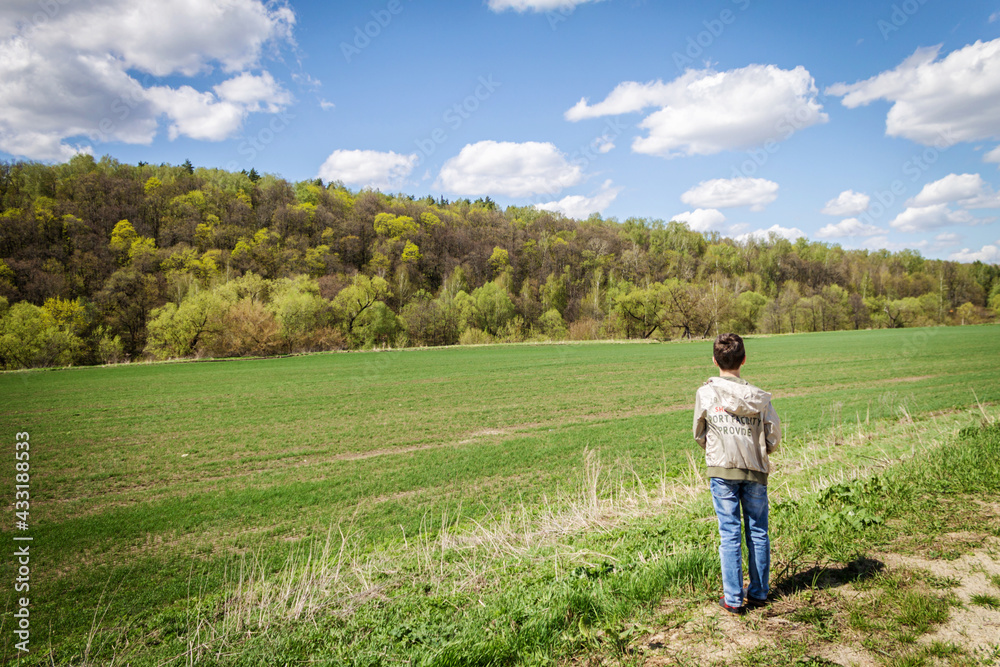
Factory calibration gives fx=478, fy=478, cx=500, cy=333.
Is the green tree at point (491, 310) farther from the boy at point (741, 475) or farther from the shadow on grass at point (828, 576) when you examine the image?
the boy at point (741, 475)

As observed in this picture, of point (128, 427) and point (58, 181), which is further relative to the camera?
point (58, 181)

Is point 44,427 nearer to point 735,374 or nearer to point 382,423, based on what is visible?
point 382,423

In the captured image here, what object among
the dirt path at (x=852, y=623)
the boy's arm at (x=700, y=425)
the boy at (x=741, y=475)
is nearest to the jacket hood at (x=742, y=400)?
the boy at (x=741, y=475)

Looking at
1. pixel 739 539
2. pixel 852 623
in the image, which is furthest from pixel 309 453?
pixel 852 623

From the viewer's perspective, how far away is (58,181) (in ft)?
278

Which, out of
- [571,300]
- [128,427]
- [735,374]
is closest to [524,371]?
[128,427]

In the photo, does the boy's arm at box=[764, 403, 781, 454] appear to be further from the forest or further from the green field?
the forest

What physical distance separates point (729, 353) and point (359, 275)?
250ft

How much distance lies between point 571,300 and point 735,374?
3938 inches

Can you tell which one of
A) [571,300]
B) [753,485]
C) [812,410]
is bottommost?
[812,410]

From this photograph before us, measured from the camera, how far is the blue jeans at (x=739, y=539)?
385 centimetres

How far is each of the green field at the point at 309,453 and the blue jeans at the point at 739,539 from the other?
3.69 metres

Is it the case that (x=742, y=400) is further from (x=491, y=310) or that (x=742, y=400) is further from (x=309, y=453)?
(x=491, y=310)

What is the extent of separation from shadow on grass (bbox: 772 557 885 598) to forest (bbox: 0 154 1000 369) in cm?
5879
